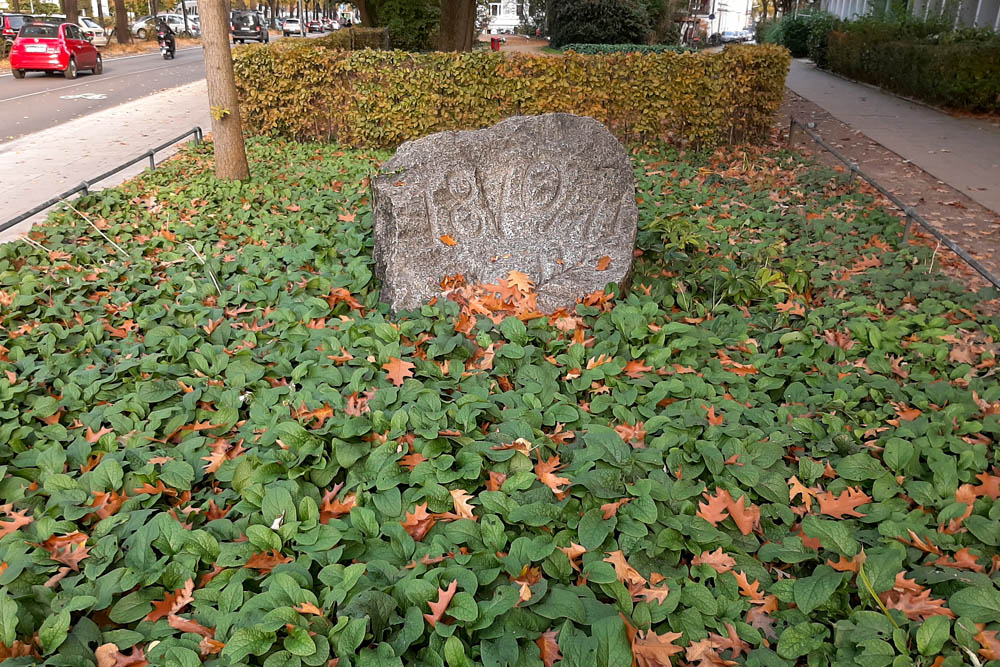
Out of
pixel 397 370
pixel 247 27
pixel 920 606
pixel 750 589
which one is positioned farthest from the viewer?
pixel 247 27

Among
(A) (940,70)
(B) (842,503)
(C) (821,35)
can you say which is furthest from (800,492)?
(C) (821,35)

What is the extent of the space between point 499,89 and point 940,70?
36.0 ft

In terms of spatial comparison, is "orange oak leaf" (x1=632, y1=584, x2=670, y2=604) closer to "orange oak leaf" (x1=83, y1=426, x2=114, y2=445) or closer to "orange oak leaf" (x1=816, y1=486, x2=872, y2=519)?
"orange oak leaf" (x1=816, y1=486, x2=872, y2=519)

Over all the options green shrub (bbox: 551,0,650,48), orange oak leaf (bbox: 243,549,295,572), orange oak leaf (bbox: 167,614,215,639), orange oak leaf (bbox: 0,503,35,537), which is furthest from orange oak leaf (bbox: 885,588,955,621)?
green shrub (bbox: 551,0,650,48)

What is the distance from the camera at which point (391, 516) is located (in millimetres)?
2918

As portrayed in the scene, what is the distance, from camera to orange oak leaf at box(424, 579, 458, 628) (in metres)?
2.39

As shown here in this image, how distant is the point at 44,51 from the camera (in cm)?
2123

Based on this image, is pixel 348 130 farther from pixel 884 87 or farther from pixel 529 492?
pixel 884 87

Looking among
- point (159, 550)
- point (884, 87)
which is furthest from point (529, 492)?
point (884, 87)

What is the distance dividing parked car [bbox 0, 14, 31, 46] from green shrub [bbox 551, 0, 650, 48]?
22779mm

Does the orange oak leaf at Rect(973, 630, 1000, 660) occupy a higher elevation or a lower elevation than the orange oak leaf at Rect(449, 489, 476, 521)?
lower

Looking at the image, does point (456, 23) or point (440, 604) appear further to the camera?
point (456, 23)

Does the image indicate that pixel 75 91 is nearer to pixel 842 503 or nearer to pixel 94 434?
pixel 94 434

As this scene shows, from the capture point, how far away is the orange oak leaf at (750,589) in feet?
8.59
